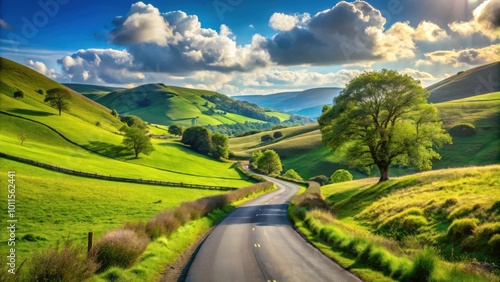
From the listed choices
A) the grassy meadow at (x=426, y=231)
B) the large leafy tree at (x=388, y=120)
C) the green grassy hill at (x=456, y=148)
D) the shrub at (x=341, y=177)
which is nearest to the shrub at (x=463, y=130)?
the green grassy hill at (x=456, y=148)

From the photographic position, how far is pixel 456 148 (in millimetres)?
98250

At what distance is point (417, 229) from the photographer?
23.0 m

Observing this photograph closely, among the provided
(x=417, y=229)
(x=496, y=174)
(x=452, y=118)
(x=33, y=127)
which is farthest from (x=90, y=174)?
(x=452, y=118)

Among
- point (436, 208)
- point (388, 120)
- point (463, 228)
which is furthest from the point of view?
point (388, 120)

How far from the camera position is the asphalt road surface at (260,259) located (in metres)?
15.3

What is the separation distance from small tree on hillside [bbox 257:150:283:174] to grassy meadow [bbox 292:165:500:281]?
8573 centimetres

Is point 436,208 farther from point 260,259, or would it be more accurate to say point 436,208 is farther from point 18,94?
point 18,94

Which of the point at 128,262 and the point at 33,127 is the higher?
the point at 33,127

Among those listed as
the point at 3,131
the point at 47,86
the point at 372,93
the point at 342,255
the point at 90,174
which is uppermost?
the point at 47,86

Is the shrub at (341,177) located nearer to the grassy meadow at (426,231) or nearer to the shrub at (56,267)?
the grassy meadow at (426,231)

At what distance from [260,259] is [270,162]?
10661cm

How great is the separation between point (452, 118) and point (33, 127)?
135m

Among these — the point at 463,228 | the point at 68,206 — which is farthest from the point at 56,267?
the point at 68,206

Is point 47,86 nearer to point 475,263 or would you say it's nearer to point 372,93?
point 372,93
